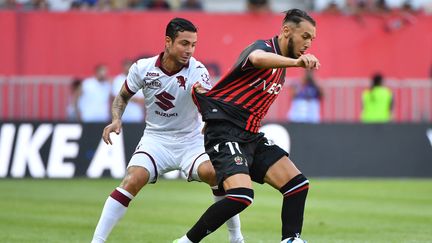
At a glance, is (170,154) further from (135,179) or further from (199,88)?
(199,88)

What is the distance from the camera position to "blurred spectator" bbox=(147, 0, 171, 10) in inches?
1035

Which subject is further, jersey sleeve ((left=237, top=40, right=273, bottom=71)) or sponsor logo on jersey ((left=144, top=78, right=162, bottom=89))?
sponsor logo on jersey ((left=144, top=78, right=162, bottom=89))

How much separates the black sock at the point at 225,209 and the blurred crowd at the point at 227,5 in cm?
1645

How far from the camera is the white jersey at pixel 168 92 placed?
10914 millimetres

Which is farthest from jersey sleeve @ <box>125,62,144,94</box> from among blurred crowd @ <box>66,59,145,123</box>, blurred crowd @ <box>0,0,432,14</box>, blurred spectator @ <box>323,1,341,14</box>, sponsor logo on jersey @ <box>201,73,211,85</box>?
blurred spectator @ <box>323,1,341,14</box>

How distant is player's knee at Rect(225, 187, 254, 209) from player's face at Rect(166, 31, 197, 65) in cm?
169

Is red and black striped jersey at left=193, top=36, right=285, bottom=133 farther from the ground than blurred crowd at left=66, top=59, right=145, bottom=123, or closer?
farther from the ground

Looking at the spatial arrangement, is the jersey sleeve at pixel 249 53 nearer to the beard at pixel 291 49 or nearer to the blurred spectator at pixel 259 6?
the beard at pixel 291 49

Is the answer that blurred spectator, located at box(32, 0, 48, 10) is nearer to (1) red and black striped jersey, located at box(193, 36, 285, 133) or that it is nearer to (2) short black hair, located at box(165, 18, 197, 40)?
(2) short black hair, located at box(165, 18, 197, 40)

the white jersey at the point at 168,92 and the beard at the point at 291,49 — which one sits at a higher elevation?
the beard at the point at 291,49

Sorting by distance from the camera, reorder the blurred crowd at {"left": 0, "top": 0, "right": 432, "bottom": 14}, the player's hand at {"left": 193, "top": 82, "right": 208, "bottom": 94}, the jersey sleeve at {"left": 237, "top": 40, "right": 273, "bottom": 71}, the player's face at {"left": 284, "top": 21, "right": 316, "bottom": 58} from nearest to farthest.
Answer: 1. the jersey sleeve at {"left": 237, "top": 40, "right": 273, "bottom": 71}
2. the player's face at {"left": 284, "top": 21, "right": 316, "bottom": 58}
3. the player's hand at {"left": 193, "top": 82, "right": 208, "bottom": 94}
4. the blurred crowd at {"left": 0, "top": 0, "right": 432, "bottom": 14}

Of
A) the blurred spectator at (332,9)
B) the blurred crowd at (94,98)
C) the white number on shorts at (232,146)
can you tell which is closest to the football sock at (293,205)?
the white number on shorts at (232,146)

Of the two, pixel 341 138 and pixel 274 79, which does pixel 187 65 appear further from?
pixel 341 138

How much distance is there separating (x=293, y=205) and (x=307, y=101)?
13.6 m
